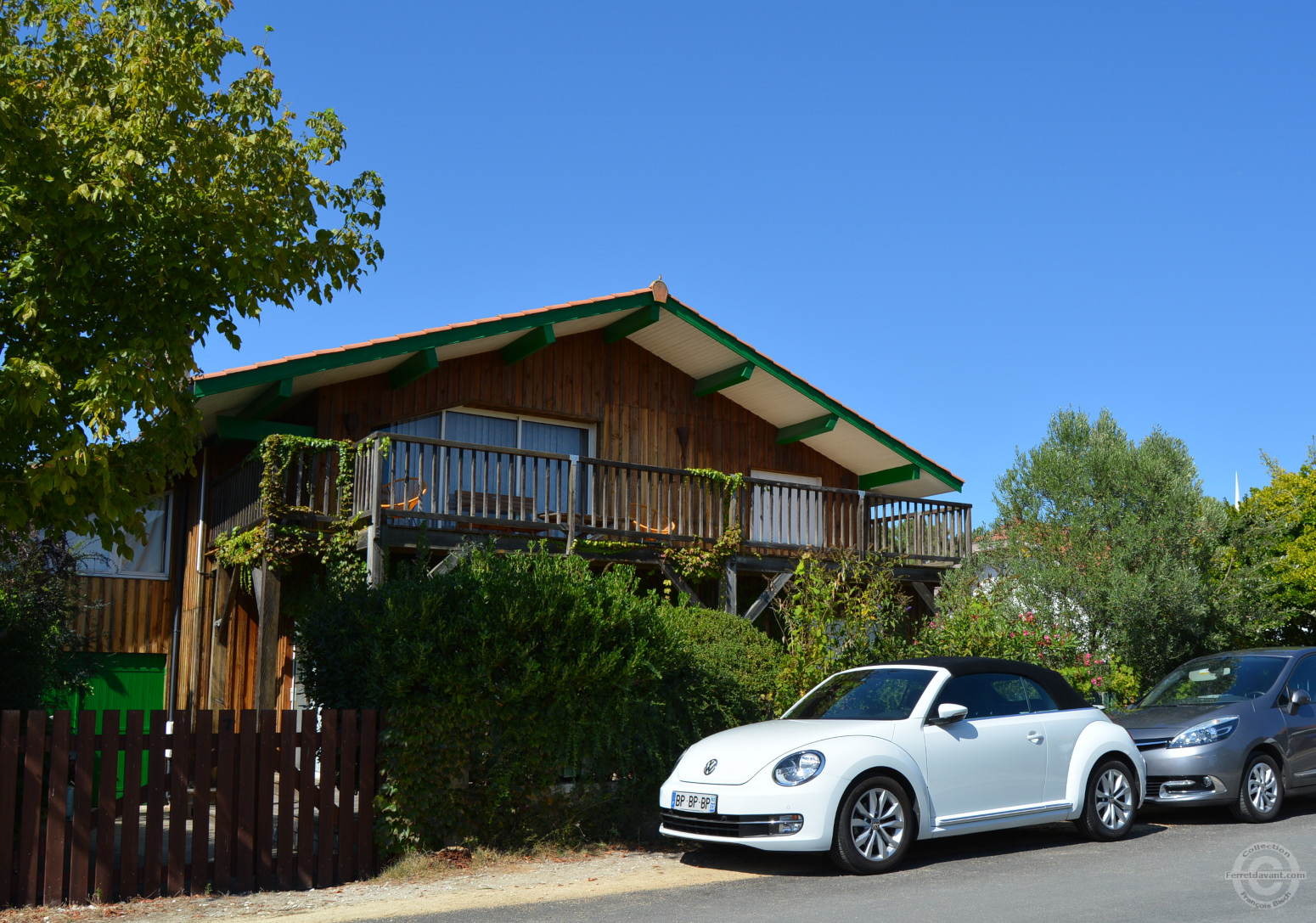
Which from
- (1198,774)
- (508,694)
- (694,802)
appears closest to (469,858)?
(508,694)

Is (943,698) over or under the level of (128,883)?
over

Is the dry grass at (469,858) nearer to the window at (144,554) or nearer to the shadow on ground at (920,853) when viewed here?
the shadow on ground at (920,853)

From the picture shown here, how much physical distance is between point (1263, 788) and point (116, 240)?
10.2 meters

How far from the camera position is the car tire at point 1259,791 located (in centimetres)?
976

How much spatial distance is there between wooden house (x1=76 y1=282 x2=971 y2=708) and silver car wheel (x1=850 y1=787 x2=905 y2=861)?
7209 mm

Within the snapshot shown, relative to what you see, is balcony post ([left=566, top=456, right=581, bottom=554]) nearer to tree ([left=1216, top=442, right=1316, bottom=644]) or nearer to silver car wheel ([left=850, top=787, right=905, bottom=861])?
silver car wheel ([left=850, top=787, right=905, bottom=861])

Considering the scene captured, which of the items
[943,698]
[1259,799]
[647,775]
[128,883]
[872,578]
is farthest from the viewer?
[872,578]

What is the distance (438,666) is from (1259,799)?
7151 mm

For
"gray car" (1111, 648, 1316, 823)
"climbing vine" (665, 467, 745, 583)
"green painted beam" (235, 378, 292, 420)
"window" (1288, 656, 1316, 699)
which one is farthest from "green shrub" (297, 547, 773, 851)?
"green painted beam" (235, 378, 292, 420)

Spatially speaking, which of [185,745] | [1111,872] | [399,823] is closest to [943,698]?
[1111,872]

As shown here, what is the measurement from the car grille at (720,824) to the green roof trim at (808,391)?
1079 cm

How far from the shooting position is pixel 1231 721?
32.6 ft

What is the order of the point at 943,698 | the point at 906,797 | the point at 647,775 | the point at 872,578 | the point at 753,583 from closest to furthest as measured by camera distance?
the point at 906,797
the point at 943,698
the point at 647,775
the point at 872,578
the point at 753,583

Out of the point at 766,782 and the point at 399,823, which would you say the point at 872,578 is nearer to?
the point at 766,782
